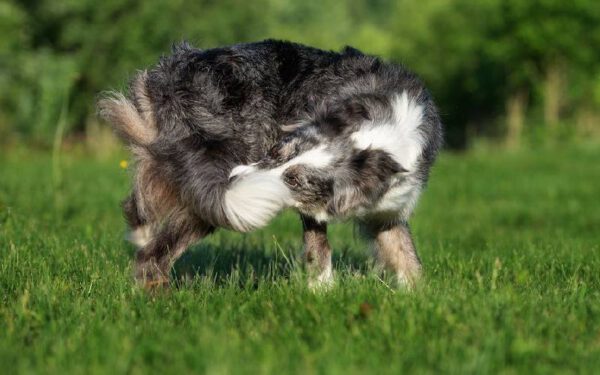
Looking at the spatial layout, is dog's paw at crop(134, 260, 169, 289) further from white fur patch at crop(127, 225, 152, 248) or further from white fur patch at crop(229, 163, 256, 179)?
white fur patch at crop(229, 163, 256, 179)

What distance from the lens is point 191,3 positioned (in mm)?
32094

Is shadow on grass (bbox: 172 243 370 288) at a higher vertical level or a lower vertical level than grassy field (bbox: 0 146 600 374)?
lower

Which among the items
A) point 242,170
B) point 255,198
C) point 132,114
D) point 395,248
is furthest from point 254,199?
point 395,248

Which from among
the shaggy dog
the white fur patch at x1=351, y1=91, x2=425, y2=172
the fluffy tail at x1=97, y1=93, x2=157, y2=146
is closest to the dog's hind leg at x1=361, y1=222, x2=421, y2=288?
the shaggy dog

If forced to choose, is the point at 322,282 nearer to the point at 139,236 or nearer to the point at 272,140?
the point at 272,140

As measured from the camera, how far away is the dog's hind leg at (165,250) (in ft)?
16.8

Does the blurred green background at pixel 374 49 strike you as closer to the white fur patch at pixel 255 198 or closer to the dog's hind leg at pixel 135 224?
the dog's hind leg at pixel 135 224

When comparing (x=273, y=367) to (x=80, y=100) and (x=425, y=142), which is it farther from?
(x=80, y=100)

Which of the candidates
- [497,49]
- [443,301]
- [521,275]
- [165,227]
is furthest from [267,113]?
[497,49]

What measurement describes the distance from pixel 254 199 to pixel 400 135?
1.14m

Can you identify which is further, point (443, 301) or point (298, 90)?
point (298, 90)

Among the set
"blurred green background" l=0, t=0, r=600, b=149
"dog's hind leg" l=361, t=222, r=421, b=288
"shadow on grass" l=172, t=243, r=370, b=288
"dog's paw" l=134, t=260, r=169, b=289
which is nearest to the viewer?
"dog's paw" l=134, t=260, r=169, b=289

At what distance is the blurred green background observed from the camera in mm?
26125

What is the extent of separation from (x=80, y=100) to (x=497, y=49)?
870 inches
